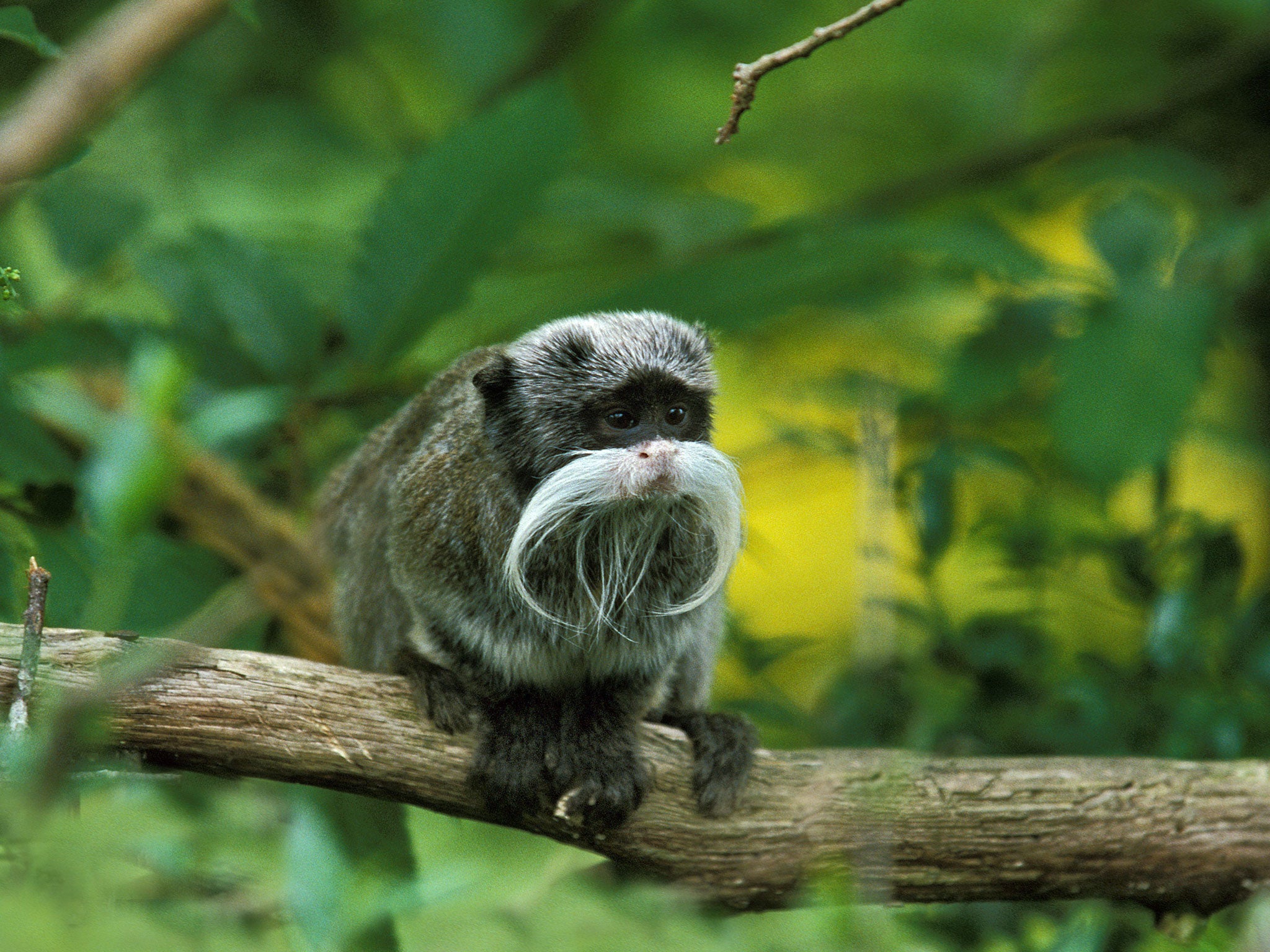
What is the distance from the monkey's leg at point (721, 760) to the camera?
2.42m

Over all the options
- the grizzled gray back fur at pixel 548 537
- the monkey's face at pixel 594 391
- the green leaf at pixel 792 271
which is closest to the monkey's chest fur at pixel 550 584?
the grizzled gray back fur at pixel 548 537

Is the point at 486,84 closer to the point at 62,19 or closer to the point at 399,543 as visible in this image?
the point at 62,19

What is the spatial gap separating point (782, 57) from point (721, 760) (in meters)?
1.40

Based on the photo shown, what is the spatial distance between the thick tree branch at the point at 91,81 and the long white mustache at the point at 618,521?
1.06 m

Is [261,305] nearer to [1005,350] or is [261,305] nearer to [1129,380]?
[1005,350]

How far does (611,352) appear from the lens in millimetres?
2426

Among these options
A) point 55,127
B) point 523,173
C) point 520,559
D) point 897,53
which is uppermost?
point 897,53

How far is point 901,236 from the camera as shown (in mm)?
3238

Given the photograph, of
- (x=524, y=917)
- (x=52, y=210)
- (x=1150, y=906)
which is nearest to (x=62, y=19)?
(x=52, y=210)

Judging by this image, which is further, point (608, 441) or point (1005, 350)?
point (1005, 350)

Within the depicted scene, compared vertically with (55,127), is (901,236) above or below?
above

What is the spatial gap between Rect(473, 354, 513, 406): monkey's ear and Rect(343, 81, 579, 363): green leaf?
0.65m

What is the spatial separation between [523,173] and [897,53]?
2.15m

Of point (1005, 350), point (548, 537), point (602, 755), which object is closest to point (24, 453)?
point (548, 537)
